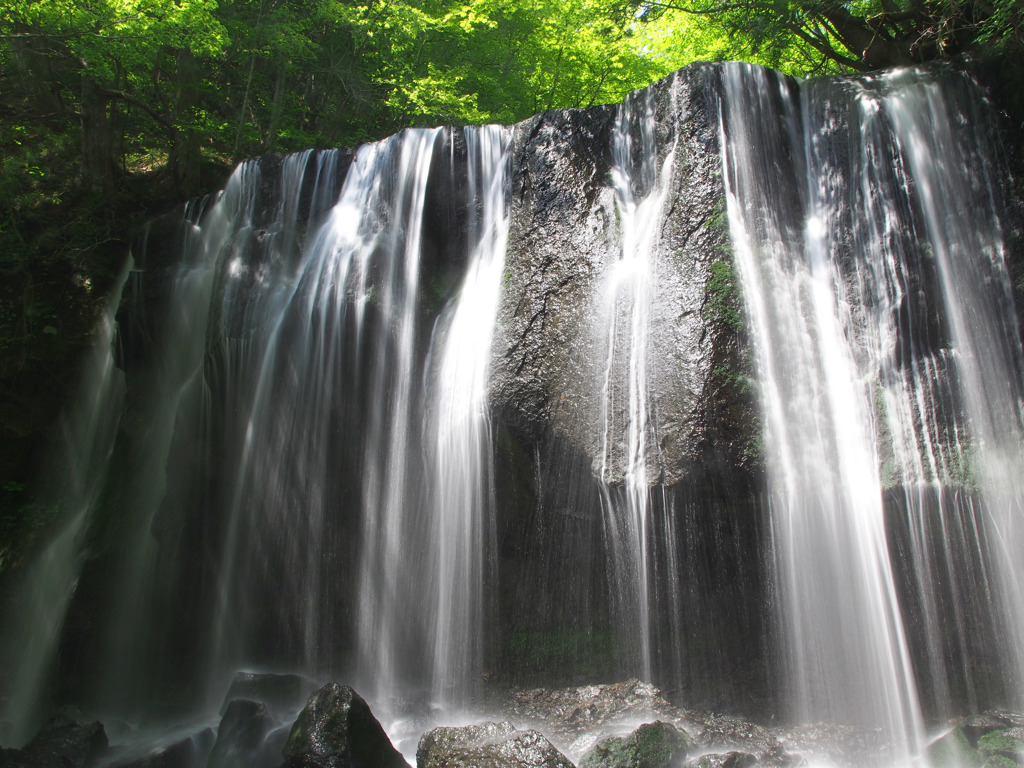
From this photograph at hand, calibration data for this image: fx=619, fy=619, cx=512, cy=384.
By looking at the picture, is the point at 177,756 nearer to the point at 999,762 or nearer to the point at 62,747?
the point at 62,747

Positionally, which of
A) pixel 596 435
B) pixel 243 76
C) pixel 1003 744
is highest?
pixel 243 76

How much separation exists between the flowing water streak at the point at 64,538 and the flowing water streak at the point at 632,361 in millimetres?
6999

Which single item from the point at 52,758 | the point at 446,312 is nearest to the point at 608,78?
the point at 446,312

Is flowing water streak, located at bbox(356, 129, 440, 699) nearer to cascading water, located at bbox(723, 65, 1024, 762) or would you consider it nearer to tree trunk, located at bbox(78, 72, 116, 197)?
cascading water, located at bbox(723, 65, 1024, 762)

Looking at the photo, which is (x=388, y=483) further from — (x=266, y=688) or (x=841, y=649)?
(x=841, y=649)

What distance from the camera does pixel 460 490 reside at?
6141 millimetres

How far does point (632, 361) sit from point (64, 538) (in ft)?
26.1

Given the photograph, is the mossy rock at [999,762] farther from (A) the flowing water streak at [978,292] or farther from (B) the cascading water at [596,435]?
(A) the flowing water streak at [978,292]

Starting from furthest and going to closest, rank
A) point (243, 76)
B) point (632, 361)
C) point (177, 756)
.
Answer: point (243, 76) < point (632, 361) < point (177, 756)

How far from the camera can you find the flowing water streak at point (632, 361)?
5441 mm

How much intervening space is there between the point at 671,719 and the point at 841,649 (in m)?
1.53

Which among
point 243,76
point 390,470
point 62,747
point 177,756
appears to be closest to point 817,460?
point 390,470

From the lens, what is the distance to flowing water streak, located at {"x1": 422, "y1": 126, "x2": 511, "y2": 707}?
596cm

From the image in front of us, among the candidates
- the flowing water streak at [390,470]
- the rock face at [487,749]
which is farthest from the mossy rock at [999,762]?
the flowing water streak at [390,470]
